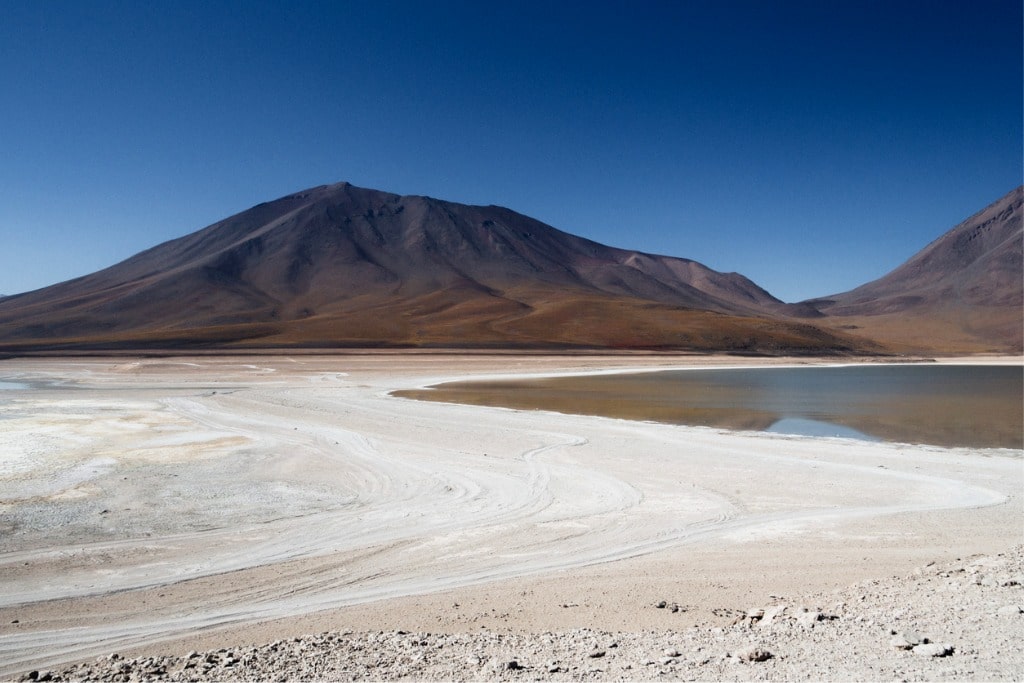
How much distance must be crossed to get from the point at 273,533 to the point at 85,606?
9.49 feet

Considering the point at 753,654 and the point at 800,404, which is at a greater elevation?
the point at 753,654

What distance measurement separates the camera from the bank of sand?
6.92 meters

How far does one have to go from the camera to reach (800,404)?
3234 cm

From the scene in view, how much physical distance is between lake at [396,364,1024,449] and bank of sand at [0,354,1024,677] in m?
4.21

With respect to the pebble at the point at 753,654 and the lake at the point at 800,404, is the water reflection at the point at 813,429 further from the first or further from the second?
the pebble at the point at 753,654

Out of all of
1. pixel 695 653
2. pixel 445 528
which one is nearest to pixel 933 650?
pixel 695 653

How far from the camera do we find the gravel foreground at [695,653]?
193 inches

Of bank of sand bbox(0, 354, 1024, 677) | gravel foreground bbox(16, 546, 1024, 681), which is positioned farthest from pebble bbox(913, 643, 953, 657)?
bank of sand bbox(0, 354, 1024, 677)

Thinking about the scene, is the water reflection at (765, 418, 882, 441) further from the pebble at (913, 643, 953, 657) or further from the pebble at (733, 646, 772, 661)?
the pebble at (733, 646, 772, 661)

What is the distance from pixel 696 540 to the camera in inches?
371

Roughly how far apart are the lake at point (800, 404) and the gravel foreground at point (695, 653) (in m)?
15.7

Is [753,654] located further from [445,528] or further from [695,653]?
[445,528]

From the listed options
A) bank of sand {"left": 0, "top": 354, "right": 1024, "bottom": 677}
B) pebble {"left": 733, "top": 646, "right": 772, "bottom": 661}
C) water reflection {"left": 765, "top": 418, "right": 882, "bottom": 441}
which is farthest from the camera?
water reflection {"left": 765, "top": 418, "right": 882, "bottom": 441}

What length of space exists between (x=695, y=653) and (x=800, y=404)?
2963cm
